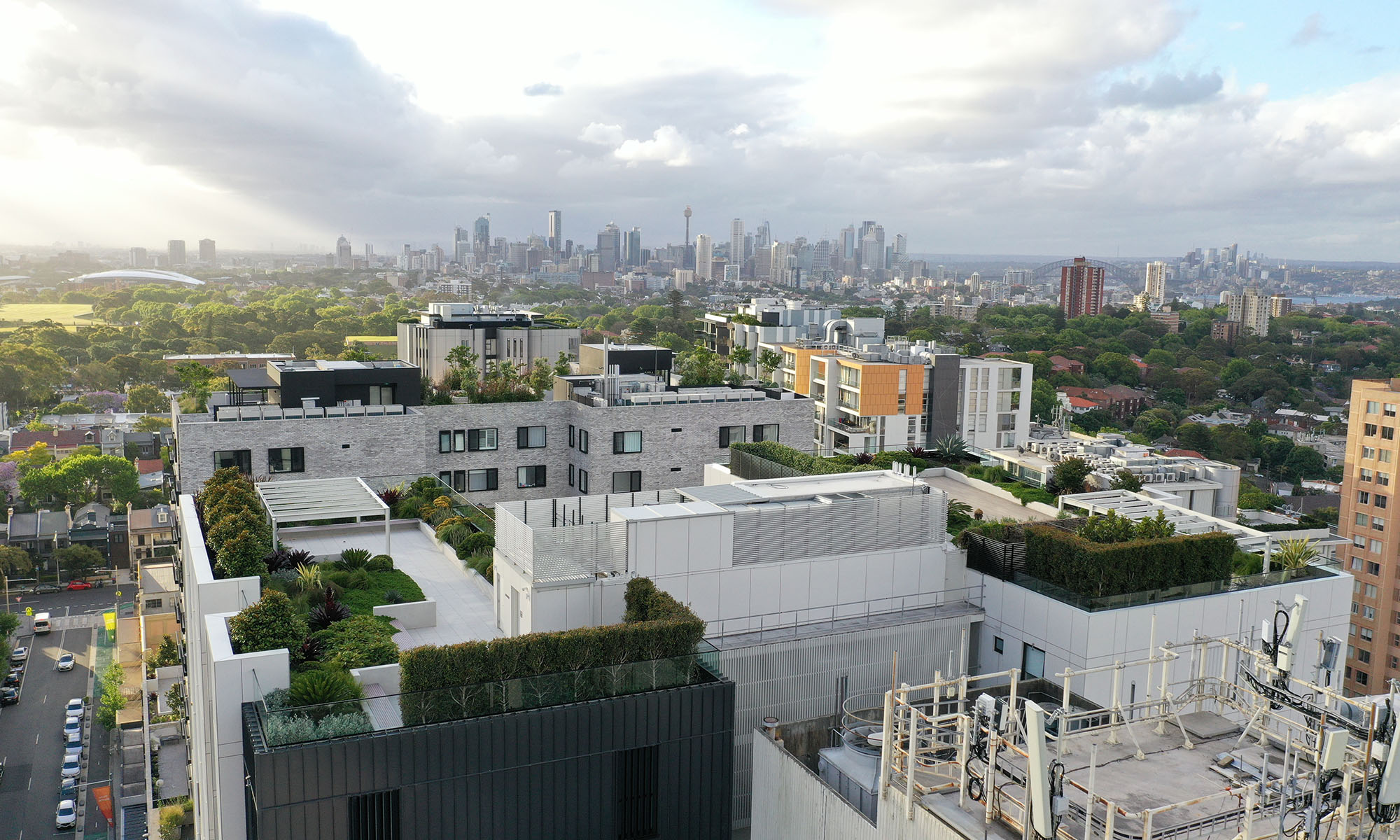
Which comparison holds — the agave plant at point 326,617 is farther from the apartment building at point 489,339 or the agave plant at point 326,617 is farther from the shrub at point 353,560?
the apartment building at point 489,339

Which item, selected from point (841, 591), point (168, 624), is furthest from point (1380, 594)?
point (168, 624)

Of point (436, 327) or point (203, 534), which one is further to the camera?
point (436, 327)

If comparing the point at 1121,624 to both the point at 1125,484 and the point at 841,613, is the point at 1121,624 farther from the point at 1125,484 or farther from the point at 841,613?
the point at 1125,484

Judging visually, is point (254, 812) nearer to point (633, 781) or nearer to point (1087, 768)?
point (633, 781)

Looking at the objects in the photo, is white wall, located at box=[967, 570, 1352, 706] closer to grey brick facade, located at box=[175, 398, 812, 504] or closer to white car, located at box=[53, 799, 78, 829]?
grey brick facade, located at box=[175, 398, 812, 504]

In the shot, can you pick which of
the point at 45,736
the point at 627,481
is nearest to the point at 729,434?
the point at 627,481

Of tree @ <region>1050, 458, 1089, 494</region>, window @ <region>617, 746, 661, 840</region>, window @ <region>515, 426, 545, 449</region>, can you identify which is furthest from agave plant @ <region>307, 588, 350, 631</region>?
window @ <region>515, 426, 545, 449</region>
